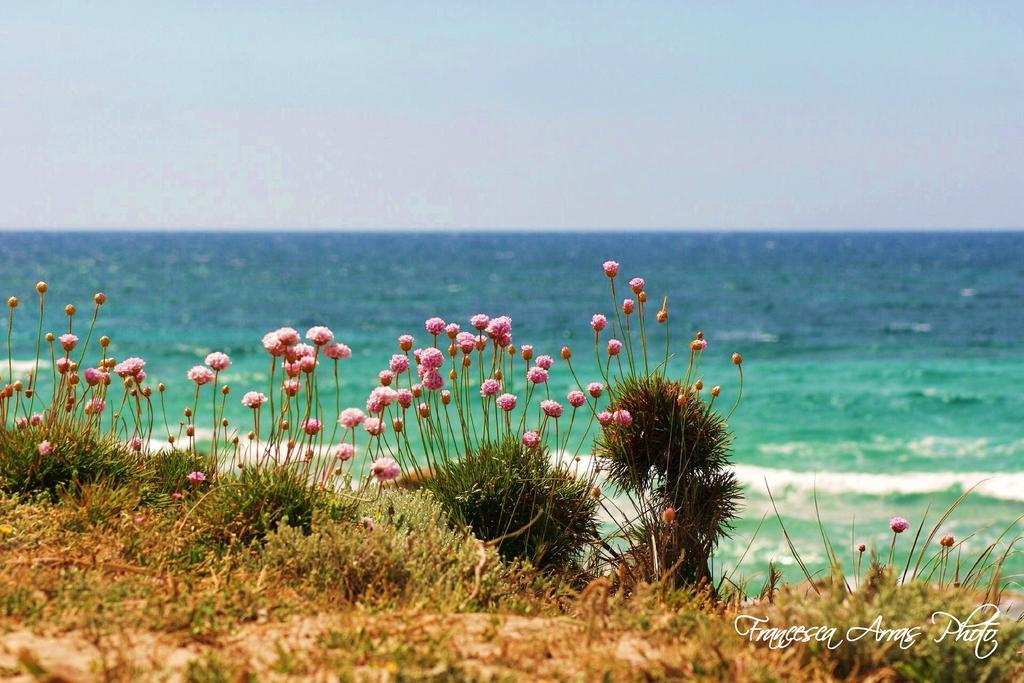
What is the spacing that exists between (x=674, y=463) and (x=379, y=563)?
2006 millimetres

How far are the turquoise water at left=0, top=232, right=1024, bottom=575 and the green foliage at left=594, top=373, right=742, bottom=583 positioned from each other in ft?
16.3

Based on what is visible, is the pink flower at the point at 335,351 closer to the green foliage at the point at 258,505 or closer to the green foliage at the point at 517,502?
the green foliage at the point at 258,505

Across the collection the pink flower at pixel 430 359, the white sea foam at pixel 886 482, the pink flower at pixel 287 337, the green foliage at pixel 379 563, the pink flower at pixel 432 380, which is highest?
the pink flower at pixel 287 337

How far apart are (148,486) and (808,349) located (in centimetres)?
3164

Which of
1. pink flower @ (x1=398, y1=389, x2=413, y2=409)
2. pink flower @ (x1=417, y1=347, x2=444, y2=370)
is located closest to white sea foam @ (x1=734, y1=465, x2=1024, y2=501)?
pink flower @ (x1=398, y1=389, x2=413, y2=409)

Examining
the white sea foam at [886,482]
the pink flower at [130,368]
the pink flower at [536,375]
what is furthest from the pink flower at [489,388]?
the white sea foam at [886,482]

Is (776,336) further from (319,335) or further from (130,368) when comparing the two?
(319,335)

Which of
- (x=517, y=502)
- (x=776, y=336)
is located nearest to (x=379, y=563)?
(x=517, y=502)

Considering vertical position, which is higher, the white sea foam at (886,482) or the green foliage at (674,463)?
the green foliage at (674,463)

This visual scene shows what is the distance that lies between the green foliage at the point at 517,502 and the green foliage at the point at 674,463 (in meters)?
0.28

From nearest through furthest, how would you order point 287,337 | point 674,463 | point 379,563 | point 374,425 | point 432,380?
point 379,563
point 287,337
point 432,380
point 374,425
point 674,463

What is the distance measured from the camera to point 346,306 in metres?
51.2

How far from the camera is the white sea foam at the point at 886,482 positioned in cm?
1497

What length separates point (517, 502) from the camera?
5180 mm
